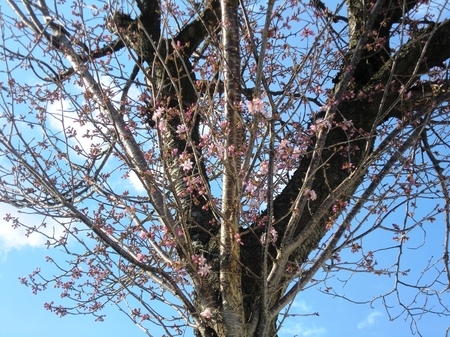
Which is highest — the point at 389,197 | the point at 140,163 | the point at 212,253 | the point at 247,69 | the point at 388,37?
the point at 388,37

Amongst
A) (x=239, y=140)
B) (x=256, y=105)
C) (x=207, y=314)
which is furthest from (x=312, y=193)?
(x=207, y=314)

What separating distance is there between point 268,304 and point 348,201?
3.16 ft

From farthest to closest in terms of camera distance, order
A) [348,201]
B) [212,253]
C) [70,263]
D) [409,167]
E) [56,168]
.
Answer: [70,263] < [56,168] < [409,167] < [348,201] < [212,253]

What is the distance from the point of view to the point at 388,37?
4152 millimetres

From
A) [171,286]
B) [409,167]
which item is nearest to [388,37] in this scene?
[409,167]

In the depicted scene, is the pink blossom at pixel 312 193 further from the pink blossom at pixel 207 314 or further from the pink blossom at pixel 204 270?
the pink blossom at pixel 207 314

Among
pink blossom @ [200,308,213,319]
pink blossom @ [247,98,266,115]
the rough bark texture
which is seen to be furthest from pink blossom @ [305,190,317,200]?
pink blossom @ [200,308,213,319]

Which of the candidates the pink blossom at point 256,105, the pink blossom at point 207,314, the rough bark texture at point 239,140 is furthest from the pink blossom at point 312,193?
the pink blossom at point 207,314

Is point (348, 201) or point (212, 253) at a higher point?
point (348, 201)

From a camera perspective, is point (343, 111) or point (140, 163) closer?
point (140, 163)

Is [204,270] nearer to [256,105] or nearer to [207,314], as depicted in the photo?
[207,314]

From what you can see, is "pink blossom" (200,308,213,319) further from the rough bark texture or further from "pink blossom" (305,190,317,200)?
"pink blossom" (305,190,317,200)

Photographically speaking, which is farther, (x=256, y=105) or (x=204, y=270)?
(x=204, y=270)

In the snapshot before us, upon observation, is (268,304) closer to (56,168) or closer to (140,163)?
(140,163)
